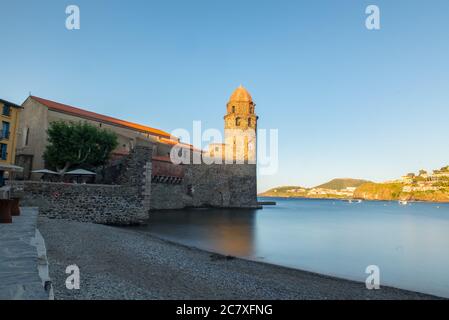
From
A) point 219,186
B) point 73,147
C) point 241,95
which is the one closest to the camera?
point 73,147

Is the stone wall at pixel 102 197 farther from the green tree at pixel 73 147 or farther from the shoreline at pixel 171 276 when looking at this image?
the green tree at pixel 73 147

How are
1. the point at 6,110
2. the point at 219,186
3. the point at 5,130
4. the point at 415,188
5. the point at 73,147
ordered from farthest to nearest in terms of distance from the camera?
the point at 415,188
the point at 219,186
the point at 73,147
the point at 6,110
the point at 5,130

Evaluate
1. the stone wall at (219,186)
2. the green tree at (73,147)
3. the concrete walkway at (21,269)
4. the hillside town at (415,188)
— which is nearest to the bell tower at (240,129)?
the stone wall at (219,186)

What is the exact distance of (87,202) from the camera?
17.1 meters

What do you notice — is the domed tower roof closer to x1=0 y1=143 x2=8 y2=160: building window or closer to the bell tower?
the bell tower

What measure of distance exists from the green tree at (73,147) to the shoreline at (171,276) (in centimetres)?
1777

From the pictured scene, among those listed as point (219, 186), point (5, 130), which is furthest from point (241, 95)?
point (5, 130)

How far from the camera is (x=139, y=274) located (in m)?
7.62

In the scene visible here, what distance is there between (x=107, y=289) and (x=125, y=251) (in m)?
4.66

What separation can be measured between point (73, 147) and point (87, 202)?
1307 cm

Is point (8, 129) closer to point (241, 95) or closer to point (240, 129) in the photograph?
point (240, 129)

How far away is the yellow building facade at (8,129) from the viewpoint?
27016 mm

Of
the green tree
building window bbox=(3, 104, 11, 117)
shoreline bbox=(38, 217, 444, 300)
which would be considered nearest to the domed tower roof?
the green tree
